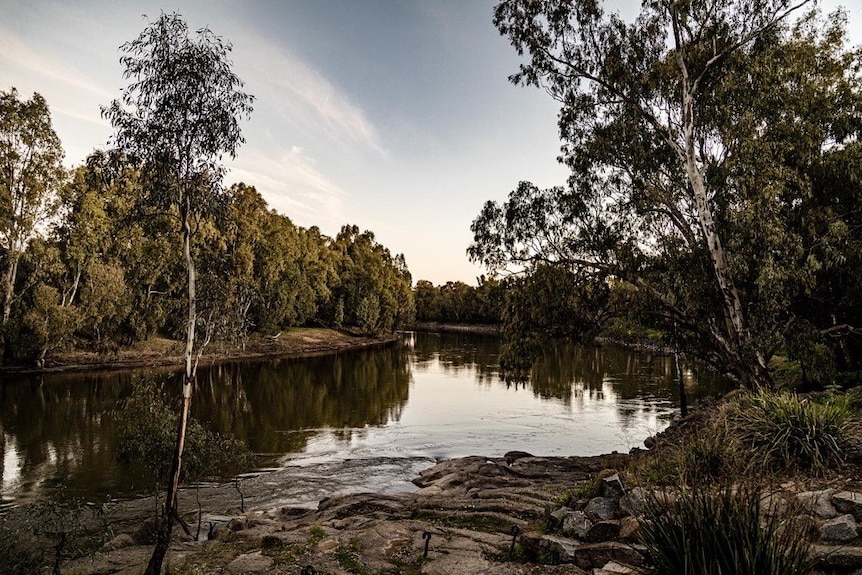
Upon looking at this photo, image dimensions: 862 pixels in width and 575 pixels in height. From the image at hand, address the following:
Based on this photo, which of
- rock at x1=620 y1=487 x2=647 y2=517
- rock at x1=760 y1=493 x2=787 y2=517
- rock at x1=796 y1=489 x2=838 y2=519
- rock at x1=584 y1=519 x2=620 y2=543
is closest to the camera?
rock at x1=760 y1=493 x2=787 y2=517

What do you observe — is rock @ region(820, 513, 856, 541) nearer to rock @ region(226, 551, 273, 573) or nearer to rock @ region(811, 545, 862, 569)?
rock @ region(811, 545, 862, 569)

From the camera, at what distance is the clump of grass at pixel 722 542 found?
382 centimetres

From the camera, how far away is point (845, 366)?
21953 mm

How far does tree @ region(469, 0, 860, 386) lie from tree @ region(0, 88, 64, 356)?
35.3 metres

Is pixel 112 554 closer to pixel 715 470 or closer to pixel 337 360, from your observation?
pixel 715 470

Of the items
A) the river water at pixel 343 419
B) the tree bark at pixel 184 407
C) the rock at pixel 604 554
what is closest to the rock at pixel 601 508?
the rock at pixel 604 554

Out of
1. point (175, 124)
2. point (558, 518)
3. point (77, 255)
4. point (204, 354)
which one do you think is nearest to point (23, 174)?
point (77, 255)

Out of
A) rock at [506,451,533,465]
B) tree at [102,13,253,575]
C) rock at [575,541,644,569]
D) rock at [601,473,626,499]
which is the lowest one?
rock at [506,451,533,465]

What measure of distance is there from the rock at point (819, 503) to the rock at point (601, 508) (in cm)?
247

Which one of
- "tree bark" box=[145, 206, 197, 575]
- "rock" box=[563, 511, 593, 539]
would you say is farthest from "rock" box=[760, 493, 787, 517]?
"tree bark" box=[145, 206, 197, 575]

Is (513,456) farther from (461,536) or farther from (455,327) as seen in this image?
(455,327)

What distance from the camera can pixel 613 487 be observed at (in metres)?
8.32

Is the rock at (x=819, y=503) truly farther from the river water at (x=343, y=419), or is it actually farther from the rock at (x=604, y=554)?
the river water at (x=343, y=419)

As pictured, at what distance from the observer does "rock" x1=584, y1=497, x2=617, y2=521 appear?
25.3 ft
